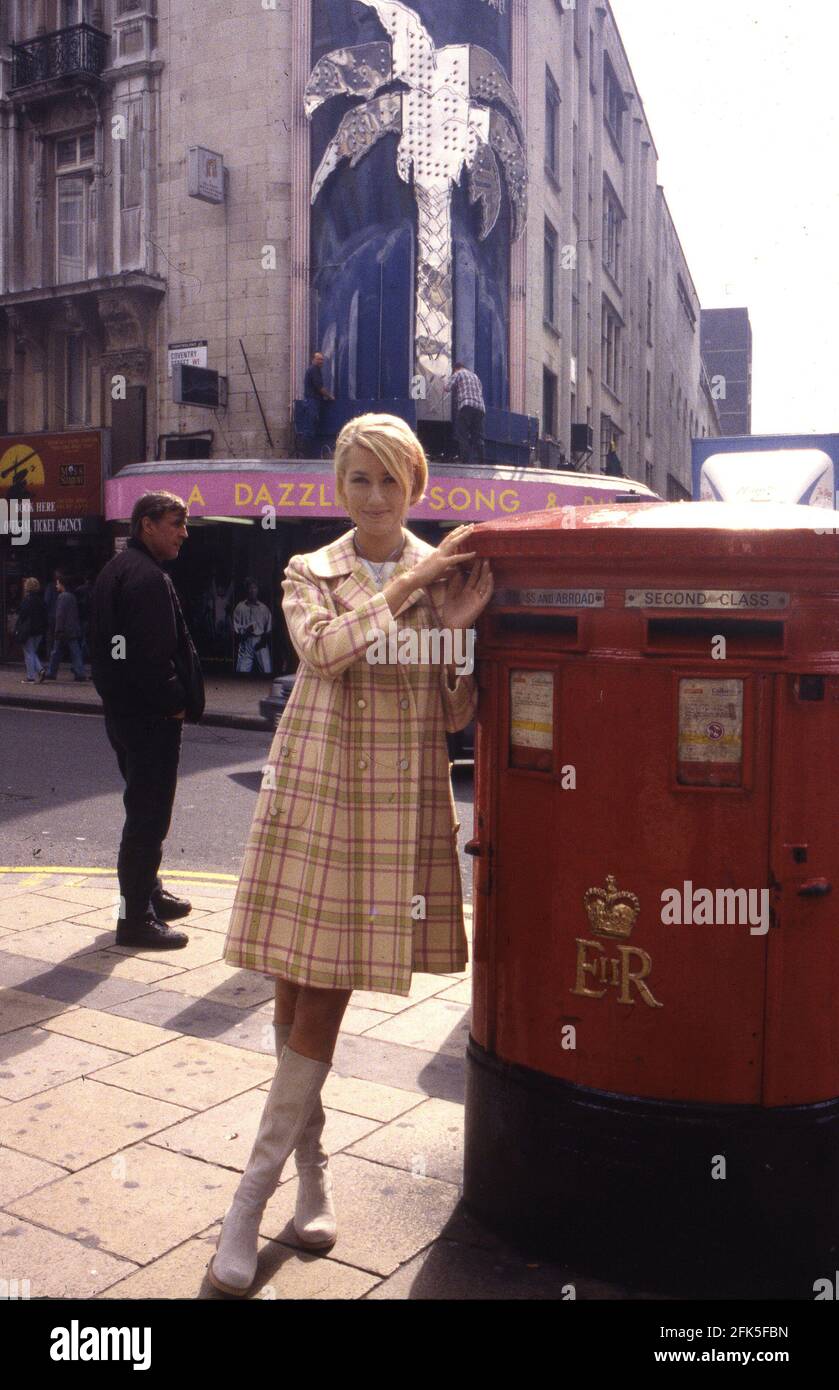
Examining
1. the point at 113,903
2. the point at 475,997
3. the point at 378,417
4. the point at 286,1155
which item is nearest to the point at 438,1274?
the point at 286,1155

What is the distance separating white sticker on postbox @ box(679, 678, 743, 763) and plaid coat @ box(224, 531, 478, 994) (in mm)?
536

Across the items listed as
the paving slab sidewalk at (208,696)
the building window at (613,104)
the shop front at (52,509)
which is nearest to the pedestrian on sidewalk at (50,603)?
the shop front at (52,509)

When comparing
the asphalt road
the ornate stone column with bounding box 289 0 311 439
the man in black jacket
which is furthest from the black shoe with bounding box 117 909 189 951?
the ornate stone column with bounding box 289 0 311 439

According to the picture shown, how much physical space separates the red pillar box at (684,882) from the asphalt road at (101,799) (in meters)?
3.96

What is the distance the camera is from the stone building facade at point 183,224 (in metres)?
20.2

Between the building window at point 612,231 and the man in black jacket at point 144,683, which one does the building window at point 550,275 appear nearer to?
the building window at point 612,231

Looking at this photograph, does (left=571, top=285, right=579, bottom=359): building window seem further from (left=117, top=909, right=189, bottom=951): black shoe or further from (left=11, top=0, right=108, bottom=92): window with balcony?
(left=117, top=909, right=189, bottom=951): black shoe

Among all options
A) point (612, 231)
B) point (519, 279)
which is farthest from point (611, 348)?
point (519, 279)

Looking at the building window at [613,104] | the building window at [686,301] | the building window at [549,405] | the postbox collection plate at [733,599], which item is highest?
the building window at [686,301]

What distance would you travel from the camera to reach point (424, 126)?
1972 cm

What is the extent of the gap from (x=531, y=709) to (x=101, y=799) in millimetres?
7109

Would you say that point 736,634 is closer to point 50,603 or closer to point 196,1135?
point 196,1135

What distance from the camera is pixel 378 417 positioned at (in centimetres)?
277

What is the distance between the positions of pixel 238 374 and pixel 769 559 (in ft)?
62.2
